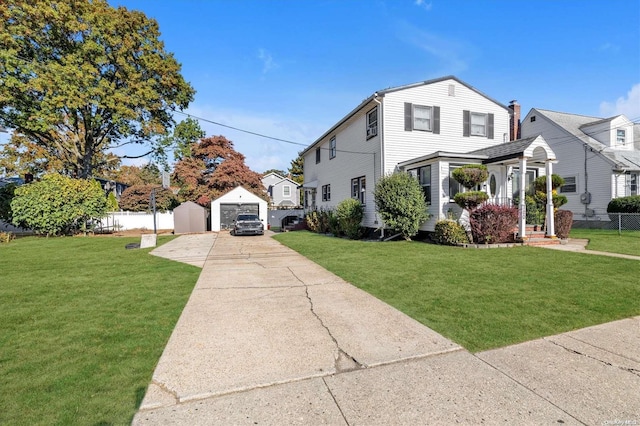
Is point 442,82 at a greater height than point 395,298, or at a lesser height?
greater

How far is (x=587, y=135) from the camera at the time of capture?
787 inches

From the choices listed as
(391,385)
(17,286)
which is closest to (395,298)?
(391,385)

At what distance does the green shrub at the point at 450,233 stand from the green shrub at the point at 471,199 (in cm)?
76

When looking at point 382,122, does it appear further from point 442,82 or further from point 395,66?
point 395,66

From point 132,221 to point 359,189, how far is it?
57.4 feet

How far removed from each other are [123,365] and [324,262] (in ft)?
19.9

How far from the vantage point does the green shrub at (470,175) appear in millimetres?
11180

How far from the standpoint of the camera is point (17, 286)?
6.20m

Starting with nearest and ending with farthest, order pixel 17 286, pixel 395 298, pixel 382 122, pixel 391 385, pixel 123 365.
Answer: pixel 391 385
pixel 123 365
pixel 395 298
pixel 17 286
pixel 382 122

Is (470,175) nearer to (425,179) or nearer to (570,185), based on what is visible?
(425,179)

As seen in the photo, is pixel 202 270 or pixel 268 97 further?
pixel 268 97

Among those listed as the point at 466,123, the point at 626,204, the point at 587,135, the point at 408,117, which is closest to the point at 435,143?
the point at 408,117

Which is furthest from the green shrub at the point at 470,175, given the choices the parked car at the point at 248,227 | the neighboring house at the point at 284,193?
the neighboring house at the point at 284,193

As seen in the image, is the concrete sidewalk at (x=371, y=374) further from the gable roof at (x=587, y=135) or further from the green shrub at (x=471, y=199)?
the gable roof at (x=587, y=135)
